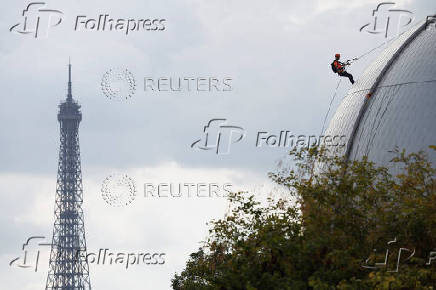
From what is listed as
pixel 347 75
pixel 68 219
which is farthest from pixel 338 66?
pixel 68 219

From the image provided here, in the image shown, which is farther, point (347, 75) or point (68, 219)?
point (68, 219)

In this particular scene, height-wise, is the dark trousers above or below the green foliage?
above

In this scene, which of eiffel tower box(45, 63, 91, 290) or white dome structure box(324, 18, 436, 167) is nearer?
white dome structure box(324, 18, 436, 167)

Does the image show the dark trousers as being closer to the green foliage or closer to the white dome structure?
the white dome structure

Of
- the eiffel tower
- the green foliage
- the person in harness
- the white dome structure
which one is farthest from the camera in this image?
the eiffel tower

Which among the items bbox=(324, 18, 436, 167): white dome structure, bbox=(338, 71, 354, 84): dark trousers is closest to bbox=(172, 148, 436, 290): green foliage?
bbox=(324, 18, 436, 167): white dome structure

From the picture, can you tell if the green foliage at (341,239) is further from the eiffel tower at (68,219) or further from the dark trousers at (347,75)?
the eiffel tower at (68,219)

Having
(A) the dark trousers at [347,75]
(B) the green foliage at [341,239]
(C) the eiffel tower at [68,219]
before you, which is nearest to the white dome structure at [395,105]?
(A) the dark trousers at [347,75]

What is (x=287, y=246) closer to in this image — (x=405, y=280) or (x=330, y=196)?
(x=330, y=196)

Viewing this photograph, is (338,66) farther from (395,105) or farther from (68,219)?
(68,219)

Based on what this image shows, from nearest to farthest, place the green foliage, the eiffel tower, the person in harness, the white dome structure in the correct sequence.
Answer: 1. the green foliage
2. the white dome structure
3. the person in harness
4. the eiffel tower

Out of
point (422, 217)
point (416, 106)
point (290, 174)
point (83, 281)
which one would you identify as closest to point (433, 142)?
point (416, 106)

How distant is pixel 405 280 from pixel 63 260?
353 feet

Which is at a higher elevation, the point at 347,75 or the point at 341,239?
the point at 347,75
